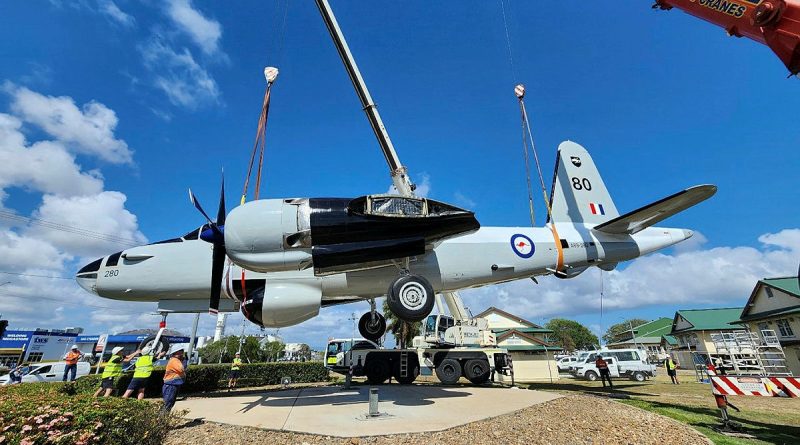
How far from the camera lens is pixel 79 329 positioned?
68500 mm

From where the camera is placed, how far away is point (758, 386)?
814 centimetres

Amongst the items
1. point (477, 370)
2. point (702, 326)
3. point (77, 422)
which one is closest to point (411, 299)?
point (77, 422)

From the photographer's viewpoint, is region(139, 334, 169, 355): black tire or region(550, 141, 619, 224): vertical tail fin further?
region(550, 141, 619, 224): vertical tail fin

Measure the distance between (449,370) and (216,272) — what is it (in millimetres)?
11126

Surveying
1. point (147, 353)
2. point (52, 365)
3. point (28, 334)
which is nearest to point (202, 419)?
point (147, 353)

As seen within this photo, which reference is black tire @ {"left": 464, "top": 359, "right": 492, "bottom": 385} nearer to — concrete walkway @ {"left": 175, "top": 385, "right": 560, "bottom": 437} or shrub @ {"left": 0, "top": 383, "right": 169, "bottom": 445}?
concrete walkway @ {"left": 175, "top": 385, "right": 560, "bottom": 437}

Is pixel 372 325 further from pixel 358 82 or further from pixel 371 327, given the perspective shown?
pixel 358 82

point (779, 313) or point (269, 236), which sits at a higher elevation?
point (269, 236)

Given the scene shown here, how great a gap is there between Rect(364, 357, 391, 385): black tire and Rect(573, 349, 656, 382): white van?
1997 centimetres

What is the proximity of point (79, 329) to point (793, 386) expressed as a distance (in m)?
94.2

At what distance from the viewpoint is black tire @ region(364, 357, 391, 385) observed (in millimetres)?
15562

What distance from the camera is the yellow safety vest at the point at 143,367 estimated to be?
9172 millimetres

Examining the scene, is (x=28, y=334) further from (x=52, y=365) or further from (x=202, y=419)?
(x=202, y=419)

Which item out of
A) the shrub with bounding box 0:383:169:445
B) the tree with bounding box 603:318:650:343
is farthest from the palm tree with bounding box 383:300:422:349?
the tree with bounding box 603:318:650:343
